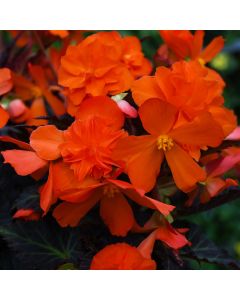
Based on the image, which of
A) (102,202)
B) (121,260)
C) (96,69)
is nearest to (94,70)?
(96,69)

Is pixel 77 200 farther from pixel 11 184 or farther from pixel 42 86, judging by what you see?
pixel 42 86

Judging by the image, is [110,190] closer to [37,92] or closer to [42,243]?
[42,243]

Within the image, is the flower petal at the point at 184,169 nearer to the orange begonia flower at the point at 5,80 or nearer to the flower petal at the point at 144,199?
the flower petal at the point at 144,199

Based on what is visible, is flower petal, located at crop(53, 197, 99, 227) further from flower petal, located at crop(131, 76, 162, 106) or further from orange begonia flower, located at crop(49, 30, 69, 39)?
orange begonia flower, located at crop(49, 30, 69, 39)

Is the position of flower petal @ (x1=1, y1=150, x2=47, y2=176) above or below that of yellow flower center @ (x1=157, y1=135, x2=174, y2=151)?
below

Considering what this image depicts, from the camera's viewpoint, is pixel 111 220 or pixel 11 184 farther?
pixel 11 184

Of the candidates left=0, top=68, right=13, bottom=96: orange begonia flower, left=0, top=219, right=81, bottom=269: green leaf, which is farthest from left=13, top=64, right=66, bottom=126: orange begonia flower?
left=0, top=219, right=81, bottom=269: green leaf

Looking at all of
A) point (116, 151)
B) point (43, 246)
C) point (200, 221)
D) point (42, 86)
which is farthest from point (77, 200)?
point (200, 221)
